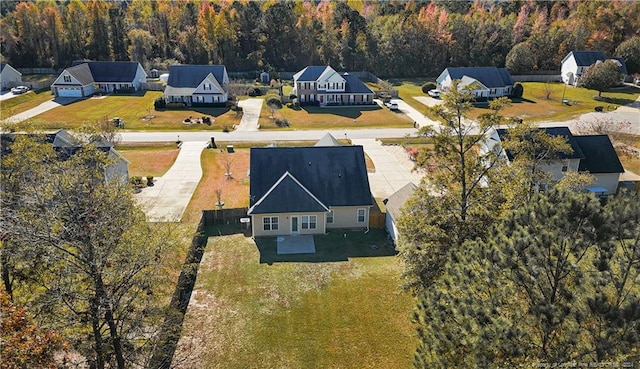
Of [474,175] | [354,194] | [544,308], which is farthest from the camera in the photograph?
[354,194]

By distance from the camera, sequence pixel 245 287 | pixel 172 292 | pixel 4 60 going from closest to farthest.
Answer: pixel 172 292 → pixel 245 287 → pixel 4 60

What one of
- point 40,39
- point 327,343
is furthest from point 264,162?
point 40,39

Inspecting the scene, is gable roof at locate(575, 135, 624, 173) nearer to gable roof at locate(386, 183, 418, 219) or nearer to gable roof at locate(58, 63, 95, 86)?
gable roof at locate(386, 183, 418, 219)

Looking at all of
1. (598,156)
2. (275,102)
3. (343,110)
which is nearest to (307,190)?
(598,156)

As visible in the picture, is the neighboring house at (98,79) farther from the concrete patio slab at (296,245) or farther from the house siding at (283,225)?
the concrete patio slab at (296,245)

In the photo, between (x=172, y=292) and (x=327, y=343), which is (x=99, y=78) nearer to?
(x=172, y=292)

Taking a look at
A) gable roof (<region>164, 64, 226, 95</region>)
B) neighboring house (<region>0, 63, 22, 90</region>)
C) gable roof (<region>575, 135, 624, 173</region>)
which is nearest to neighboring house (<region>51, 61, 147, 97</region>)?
neighboring house (<region>0, 63, 22, 90</region>)
